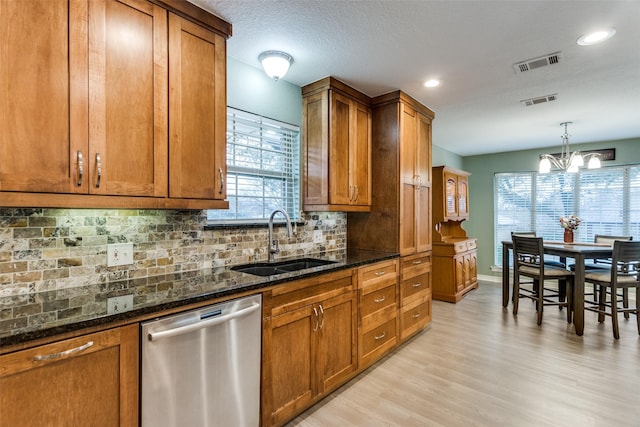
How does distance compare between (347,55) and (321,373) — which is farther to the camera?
(347,55)

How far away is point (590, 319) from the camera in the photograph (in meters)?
3.88

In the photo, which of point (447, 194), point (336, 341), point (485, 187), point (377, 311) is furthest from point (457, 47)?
point (485, 187)

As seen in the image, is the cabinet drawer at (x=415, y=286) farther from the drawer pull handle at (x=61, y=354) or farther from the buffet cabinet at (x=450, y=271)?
the drawer pull handle at (x=61, y=354)

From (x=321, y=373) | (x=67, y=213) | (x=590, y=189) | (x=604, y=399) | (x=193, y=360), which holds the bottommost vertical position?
(x=604, y=399)

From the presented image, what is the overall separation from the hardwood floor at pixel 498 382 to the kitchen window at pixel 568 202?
2213 millimetres

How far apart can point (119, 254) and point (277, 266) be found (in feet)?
3.51

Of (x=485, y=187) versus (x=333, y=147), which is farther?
(x=485, y=187)

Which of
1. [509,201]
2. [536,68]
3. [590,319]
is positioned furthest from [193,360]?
[509,201]

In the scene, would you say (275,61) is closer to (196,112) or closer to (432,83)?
(196,112)

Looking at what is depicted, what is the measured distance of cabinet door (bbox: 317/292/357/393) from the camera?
215 centimetres

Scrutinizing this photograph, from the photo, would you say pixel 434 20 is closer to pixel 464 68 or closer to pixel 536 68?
pixel 464 68

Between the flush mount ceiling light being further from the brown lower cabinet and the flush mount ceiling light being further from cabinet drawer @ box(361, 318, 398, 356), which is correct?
cabinet drawer @ box(361, 318, 398, 356)

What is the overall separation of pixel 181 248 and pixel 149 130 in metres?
0.77

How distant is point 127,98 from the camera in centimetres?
153
